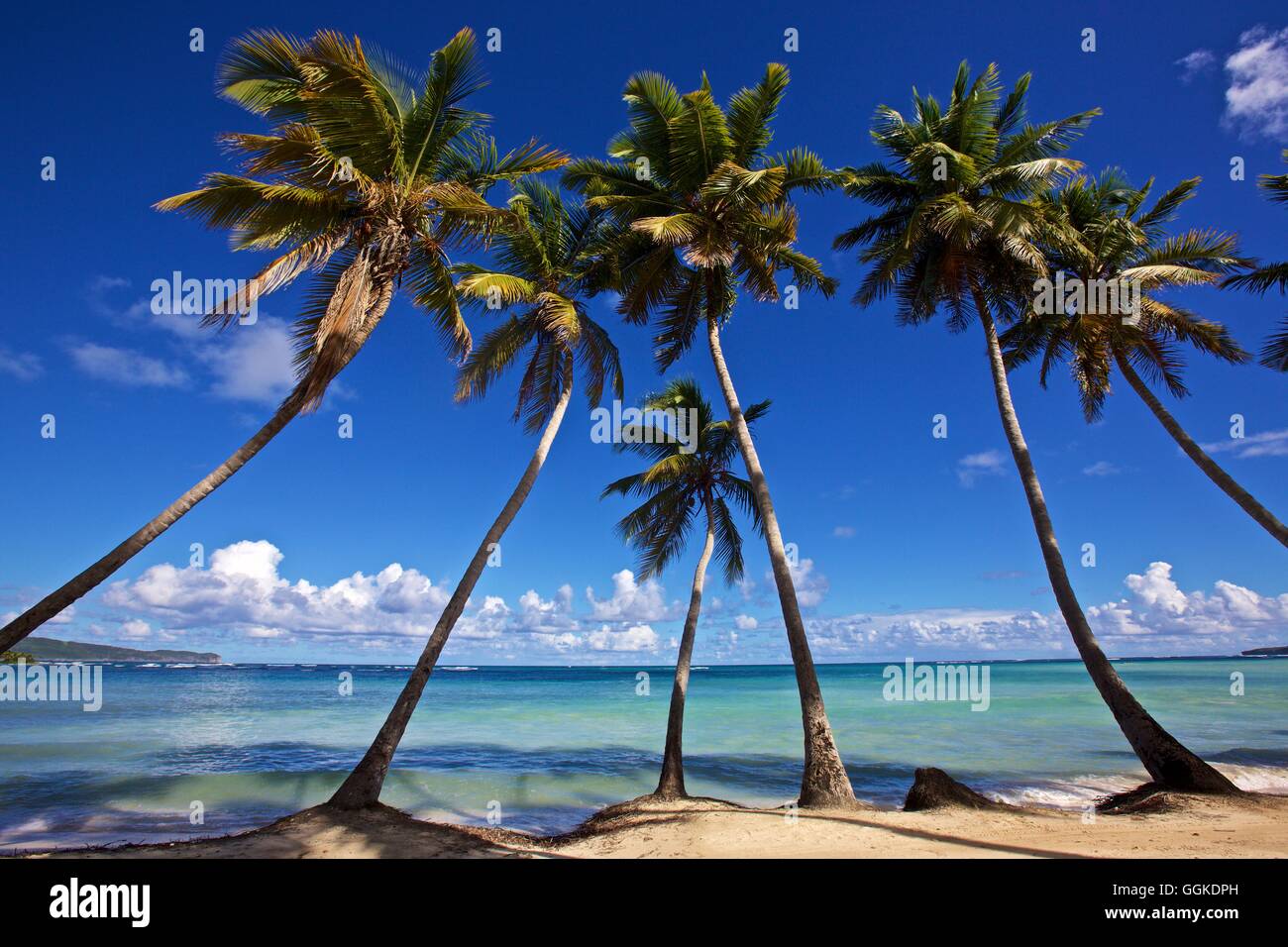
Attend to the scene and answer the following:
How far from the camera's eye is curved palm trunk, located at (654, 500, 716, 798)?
12.0m

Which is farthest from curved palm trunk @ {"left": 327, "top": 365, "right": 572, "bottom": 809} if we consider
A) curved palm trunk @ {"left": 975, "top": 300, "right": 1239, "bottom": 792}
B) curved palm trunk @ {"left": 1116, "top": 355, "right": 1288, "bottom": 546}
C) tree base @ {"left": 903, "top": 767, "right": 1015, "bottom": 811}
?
curved palm trunk @ {"left": 1116, "top": 355, "right": 1288, "bottom": 546}

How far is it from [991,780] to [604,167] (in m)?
18.2

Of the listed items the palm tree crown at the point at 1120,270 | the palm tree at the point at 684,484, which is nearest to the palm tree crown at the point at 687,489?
the palm tree at the point at 684,484

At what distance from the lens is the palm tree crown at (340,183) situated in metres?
8.05

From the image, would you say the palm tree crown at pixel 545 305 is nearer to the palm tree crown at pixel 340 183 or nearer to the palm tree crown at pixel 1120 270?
the palm tree crown at pixel 340 183

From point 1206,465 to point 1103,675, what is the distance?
565 centimetres

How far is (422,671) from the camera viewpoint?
358 inches

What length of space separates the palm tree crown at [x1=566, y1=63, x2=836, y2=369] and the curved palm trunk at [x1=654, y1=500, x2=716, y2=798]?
19.9 feet

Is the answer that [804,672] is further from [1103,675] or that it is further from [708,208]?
[708,208]

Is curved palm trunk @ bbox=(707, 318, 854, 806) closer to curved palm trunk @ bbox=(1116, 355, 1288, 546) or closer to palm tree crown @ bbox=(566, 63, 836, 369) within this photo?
palm tree crown @ bbox=(566, 63, 836, 369)

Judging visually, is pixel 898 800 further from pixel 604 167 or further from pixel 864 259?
pixel 604 167

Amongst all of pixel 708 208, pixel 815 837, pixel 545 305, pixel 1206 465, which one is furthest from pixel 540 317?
pixel 1206 465
